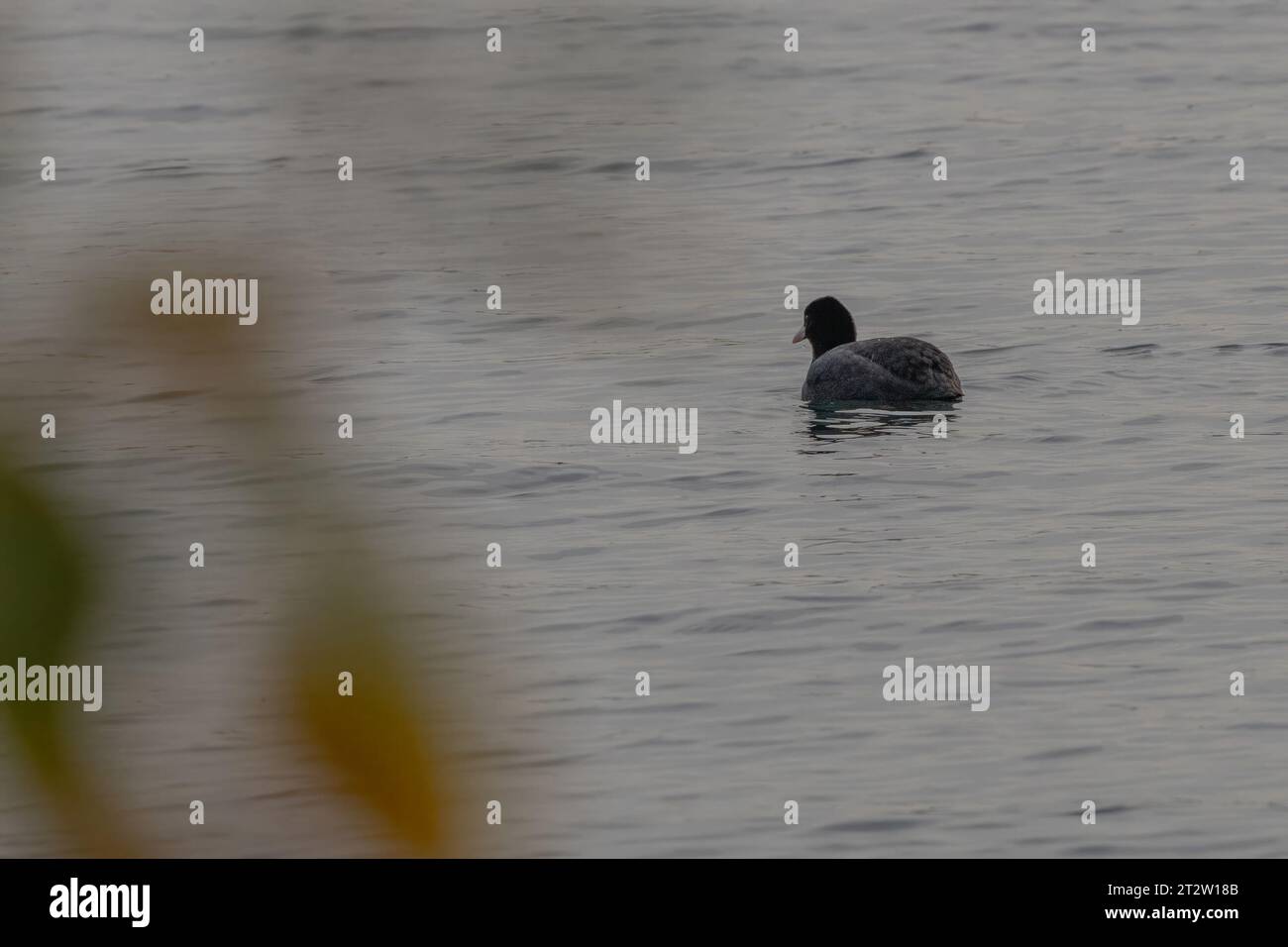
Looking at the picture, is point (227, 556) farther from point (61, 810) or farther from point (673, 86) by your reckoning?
point (673, 86)

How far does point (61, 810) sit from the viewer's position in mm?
1002

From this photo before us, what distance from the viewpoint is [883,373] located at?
523 inches

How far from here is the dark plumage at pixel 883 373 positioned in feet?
42.4

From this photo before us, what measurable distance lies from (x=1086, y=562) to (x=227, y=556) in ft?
26.1

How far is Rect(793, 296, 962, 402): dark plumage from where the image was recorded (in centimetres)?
1291

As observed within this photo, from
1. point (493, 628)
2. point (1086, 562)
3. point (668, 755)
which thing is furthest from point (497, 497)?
point (493, 628)
